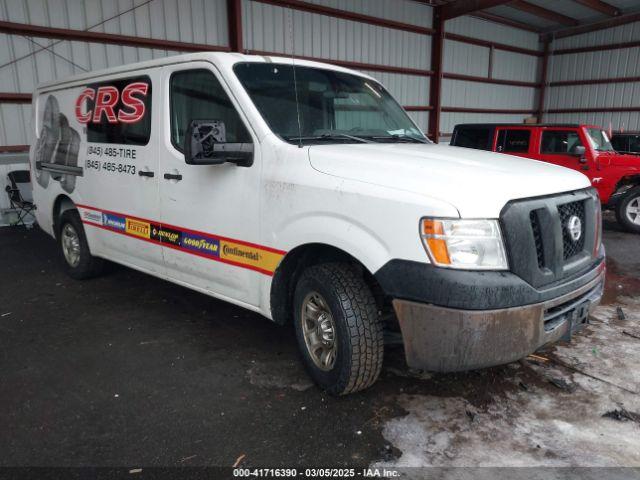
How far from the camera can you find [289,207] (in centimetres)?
288

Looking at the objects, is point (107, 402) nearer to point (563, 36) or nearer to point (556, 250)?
point (556, 250)

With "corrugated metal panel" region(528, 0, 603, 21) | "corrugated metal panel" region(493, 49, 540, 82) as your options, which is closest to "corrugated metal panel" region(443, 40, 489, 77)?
"corrugated metal panel" region(493, 49, 540, 82)

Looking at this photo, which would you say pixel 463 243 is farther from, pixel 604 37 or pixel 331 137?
pixel 604 37

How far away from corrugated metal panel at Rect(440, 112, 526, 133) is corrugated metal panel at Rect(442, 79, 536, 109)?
0.31m

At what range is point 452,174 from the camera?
99.1 inches

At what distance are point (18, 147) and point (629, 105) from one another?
19058mm

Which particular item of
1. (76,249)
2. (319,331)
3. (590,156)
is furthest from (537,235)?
(590,156)

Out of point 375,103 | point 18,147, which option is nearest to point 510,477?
point 375,103

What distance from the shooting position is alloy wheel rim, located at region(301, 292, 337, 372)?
9.40ft

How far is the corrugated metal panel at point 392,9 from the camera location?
42.4ft

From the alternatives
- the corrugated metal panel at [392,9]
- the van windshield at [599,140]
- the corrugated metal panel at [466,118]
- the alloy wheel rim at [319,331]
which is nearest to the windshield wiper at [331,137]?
the alloy wheel rim at [319,331]

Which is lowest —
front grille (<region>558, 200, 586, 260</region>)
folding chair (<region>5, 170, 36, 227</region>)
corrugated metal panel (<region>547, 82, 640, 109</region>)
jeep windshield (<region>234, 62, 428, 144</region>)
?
folding chair (<region>5, 170, 36, 227</region>)

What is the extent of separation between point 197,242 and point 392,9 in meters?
12.8

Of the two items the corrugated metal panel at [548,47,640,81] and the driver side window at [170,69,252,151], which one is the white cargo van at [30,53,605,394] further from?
the corrugated metal panel at [548,47,640,81]
